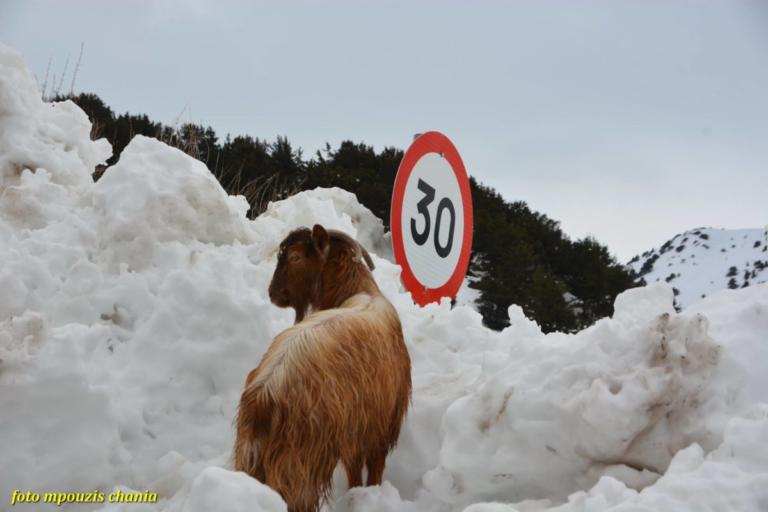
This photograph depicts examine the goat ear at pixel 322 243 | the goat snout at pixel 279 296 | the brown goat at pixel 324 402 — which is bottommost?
the brown goat at pixel 324 402

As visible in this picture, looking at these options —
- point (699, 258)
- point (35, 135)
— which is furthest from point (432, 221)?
point (699, 258)

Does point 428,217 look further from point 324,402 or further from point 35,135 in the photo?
point 324,402

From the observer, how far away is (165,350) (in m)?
3.76

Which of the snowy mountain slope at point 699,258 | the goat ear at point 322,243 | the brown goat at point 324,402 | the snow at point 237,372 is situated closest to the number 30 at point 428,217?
the snow at point 237,372

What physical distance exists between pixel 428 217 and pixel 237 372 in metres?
2.11

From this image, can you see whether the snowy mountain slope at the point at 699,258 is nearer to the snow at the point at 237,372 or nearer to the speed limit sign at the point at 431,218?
the speed limit sign at the point at 431,218

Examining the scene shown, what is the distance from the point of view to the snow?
8.51ft

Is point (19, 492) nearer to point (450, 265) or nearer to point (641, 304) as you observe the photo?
point (641, 304)

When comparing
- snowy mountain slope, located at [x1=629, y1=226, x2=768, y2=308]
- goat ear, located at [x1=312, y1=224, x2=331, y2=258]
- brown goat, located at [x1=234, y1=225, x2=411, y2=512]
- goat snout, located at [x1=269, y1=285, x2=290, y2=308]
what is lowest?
brown goat, located at [x1=234, y1=225, x2=411, y2=512]

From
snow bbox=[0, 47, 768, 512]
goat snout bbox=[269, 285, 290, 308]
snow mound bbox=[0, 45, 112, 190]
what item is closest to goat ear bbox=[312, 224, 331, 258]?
goat snout bbox=[269, 285, 290, 308]

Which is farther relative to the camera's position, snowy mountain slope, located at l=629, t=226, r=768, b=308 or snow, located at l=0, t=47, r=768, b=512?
snowy mountain slope, located at l=629, t=226, r=768, b=308

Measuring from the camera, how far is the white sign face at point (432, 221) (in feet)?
16.8

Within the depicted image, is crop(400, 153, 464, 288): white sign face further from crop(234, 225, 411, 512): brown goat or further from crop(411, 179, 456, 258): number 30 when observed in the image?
crop(234, 225, 411, 512): brown goat

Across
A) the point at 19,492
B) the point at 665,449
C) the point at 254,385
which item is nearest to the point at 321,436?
the point at 254,385
